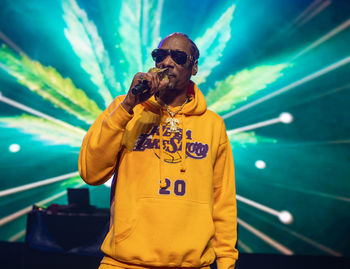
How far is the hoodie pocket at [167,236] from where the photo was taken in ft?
4.10

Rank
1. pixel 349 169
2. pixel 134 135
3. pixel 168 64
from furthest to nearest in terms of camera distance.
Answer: pixel 349 169 < pixel 168 64 < pixel 134 135

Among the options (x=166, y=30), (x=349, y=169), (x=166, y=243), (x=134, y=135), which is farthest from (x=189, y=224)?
(x=349, y=169)

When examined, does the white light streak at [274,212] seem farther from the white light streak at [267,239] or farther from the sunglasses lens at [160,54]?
the sunglasses lens at [160,54]

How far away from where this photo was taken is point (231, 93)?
4688mm

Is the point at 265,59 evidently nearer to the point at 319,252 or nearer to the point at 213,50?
the point at 213,50

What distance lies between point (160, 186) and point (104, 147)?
1.00ft

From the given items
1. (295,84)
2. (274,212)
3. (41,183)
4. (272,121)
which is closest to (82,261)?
(41,183)

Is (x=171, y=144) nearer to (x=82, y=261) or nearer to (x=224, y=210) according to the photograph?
(x=224, y=210)

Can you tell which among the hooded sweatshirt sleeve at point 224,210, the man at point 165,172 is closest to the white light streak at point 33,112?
A: the man at point 165,172

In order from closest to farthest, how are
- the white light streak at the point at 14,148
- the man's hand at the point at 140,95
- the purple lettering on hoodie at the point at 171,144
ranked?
the man's hand at the point at 140,95
the purple lettering on hoodie at the point at 171,144
the white light streak at the point at 14,148

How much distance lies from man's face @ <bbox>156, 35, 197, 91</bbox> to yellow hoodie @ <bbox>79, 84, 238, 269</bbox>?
0.42 ft

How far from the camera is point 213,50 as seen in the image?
14.2 feet

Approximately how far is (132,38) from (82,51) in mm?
738

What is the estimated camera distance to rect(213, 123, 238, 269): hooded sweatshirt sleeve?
60.0 inches
